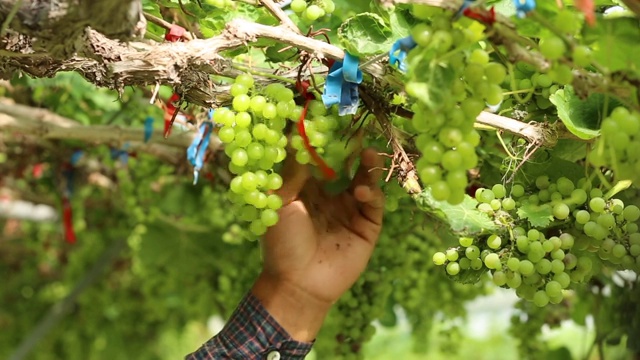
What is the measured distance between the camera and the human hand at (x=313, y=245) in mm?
1158

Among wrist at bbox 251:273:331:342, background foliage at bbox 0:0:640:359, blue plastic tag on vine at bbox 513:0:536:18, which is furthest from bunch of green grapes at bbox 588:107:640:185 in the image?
wrist at bbox 251:273:331:342

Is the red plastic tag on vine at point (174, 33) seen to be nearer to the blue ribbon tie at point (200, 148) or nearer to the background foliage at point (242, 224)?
the background foliage at point (242, 224)

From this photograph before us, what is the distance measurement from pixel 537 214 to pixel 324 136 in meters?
0.27

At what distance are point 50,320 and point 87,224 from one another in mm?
864

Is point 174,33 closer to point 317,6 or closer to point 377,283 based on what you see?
point 317,6

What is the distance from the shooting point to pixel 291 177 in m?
1.12

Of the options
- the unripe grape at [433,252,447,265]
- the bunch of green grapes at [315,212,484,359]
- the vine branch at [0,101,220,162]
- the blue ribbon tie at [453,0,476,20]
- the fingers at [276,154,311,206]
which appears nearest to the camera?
the blue ribbon tie at [453,0,476,20]

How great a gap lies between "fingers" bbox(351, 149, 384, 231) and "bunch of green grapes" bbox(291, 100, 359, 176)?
0.06m

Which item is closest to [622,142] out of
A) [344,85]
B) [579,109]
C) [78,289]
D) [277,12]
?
[579,109]

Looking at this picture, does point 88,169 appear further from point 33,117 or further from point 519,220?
point 519,220

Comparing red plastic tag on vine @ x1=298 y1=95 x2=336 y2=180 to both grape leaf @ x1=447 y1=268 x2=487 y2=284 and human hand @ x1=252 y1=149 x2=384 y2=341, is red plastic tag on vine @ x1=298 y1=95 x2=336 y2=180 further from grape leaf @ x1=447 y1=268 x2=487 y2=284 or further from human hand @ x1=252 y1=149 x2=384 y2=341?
grape leaf @ x1=447 y1=268 x2=487 y2=284

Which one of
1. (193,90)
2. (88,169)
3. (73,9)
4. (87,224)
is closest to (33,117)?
(88,169)

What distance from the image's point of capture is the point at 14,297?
14.0 ft

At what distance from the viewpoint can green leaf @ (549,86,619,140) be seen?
2.85 feet
